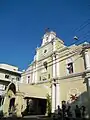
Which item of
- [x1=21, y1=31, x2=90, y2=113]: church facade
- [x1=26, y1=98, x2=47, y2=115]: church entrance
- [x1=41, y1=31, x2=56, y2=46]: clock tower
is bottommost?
[x1=26, y1=98, x2=47, y2=115]: church entrance

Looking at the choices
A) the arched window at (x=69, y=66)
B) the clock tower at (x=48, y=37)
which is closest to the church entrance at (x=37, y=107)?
the arched window at (x=69, y=66)

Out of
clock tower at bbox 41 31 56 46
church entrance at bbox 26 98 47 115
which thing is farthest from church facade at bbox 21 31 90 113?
church entrance at bbox 26 98 47 115

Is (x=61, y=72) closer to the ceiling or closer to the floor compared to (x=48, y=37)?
closer to the floor

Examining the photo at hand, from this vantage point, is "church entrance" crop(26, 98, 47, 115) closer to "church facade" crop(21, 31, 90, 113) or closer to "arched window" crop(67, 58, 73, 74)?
"church facade" crop(21, 31, 90, 113)

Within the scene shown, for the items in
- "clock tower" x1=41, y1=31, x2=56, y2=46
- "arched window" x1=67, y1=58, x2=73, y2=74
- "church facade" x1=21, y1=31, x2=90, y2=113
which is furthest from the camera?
"clock tower" x1=41, y1=31, x2=56, y2=46

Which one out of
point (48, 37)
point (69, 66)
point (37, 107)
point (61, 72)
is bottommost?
point (37, 107)

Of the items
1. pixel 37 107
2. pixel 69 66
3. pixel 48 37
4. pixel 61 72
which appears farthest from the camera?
pixel 48 37

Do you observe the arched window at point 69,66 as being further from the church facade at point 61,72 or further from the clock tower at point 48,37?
the clock tower at point 48,37

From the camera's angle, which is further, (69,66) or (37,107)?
(37,107)

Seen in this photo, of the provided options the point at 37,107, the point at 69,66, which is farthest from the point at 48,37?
the point at 37,107

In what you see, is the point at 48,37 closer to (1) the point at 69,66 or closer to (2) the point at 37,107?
(1) the point at 69,66

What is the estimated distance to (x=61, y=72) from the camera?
21031mm

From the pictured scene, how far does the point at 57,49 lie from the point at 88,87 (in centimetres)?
936

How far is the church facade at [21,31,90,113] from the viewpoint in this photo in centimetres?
1731
